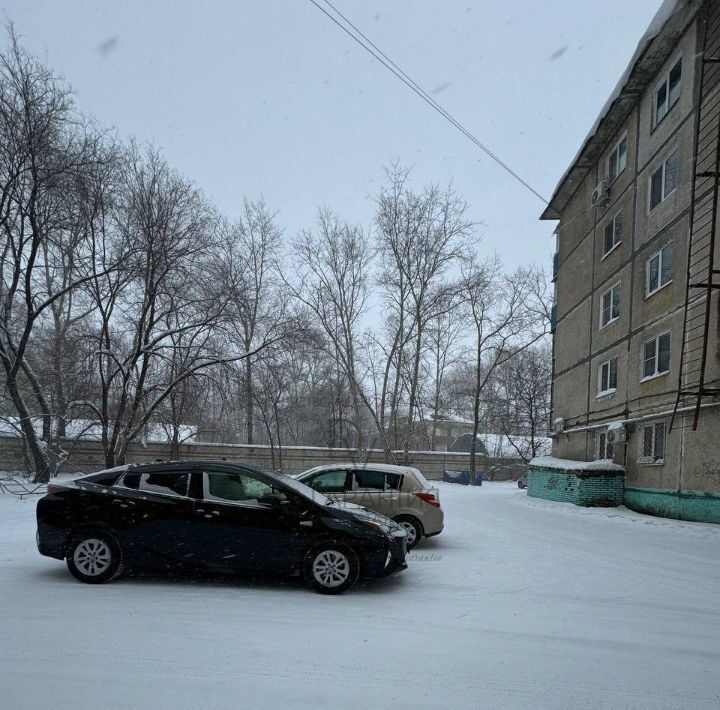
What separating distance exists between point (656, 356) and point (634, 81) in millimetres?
8218

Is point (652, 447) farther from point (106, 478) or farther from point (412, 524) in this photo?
point (106, 478)

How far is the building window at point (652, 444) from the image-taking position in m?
15.6

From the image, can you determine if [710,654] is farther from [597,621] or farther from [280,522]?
[280,522]

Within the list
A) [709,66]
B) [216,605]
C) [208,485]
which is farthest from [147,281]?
[709,66]

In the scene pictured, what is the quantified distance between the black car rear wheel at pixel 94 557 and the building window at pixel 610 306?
55.5 ft

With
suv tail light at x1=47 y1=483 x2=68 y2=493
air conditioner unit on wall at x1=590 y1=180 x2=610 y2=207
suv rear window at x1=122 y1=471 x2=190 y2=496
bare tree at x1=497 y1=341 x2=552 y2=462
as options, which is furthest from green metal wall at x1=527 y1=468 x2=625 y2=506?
bare tree at x1=497 y1=341 x2=552 y2=462

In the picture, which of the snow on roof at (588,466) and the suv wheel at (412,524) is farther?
the snow on roof at (588,466)

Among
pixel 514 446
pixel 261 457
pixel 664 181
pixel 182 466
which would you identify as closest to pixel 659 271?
pixel 664 181

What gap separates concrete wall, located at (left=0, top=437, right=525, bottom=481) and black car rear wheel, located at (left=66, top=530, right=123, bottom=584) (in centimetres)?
1620

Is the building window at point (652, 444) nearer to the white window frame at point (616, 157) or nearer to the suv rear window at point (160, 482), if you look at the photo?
the white window frame at point (616, 157)

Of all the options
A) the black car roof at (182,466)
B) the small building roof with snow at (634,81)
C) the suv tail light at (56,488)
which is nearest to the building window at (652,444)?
the small building roof with snow at (634,81)

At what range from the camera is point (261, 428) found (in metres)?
50.6

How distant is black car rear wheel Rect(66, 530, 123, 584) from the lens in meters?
6.52

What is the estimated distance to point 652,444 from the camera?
16.1 metres
